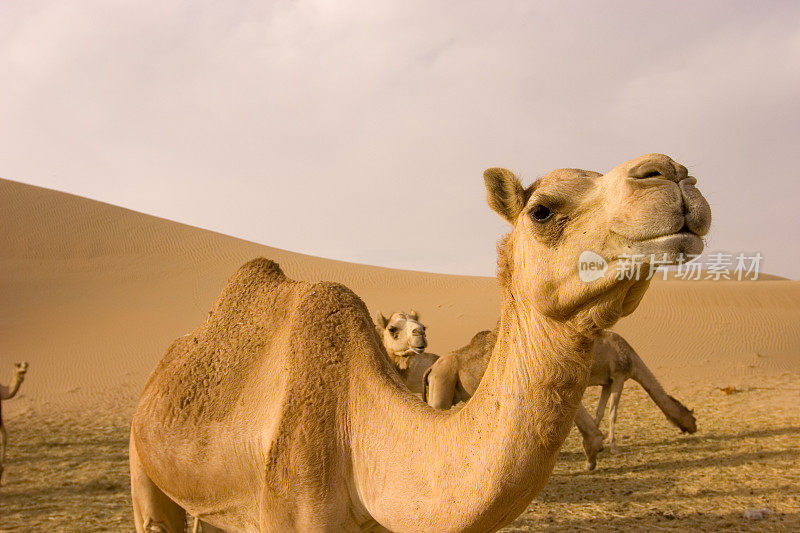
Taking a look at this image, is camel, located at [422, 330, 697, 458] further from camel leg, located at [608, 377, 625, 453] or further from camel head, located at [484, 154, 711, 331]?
camel head, located at [484, 154, 711, 331]

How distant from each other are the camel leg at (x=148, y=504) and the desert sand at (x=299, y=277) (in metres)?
3.73

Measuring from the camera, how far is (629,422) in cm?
1178

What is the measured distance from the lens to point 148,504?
13.4ft

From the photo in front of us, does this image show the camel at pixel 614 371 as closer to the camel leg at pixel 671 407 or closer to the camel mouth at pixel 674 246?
the camel leg at pixel 671 407

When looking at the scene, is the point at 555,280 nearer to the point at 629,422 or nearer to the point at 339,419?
the point at 339,419

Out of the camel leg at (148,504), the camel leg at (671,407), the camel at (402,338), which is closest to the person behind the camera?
the camel leg at (148,504)

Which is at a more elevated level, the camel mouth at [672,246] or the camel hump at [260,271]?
the camel mouth at [672,246]

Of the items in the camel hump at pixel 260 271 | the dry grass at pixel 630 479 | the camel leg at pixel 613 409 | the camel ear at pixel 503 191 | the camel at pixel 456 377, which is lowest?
the dry grass at pixel 630 479

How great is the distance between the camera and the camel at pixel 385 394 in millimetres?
2152

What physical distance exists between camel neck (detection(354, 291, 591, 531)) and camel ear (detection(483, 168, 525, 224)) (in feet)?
1.22

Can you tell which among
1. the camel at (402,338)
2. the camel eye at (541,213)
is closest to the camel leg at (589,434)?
the camel at (402,338)

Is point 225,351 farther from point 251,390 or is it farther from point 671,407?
point 671,407

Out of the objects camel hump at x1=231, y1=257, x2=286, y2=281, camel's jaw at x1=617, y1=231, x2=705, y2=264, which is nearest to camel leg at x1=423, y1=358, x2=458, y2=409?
camel hump at x1=231, y1=257, x2=286, y2=281

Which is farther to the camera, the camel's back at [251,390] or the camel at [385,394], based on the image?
the camel's back at [251,390]
